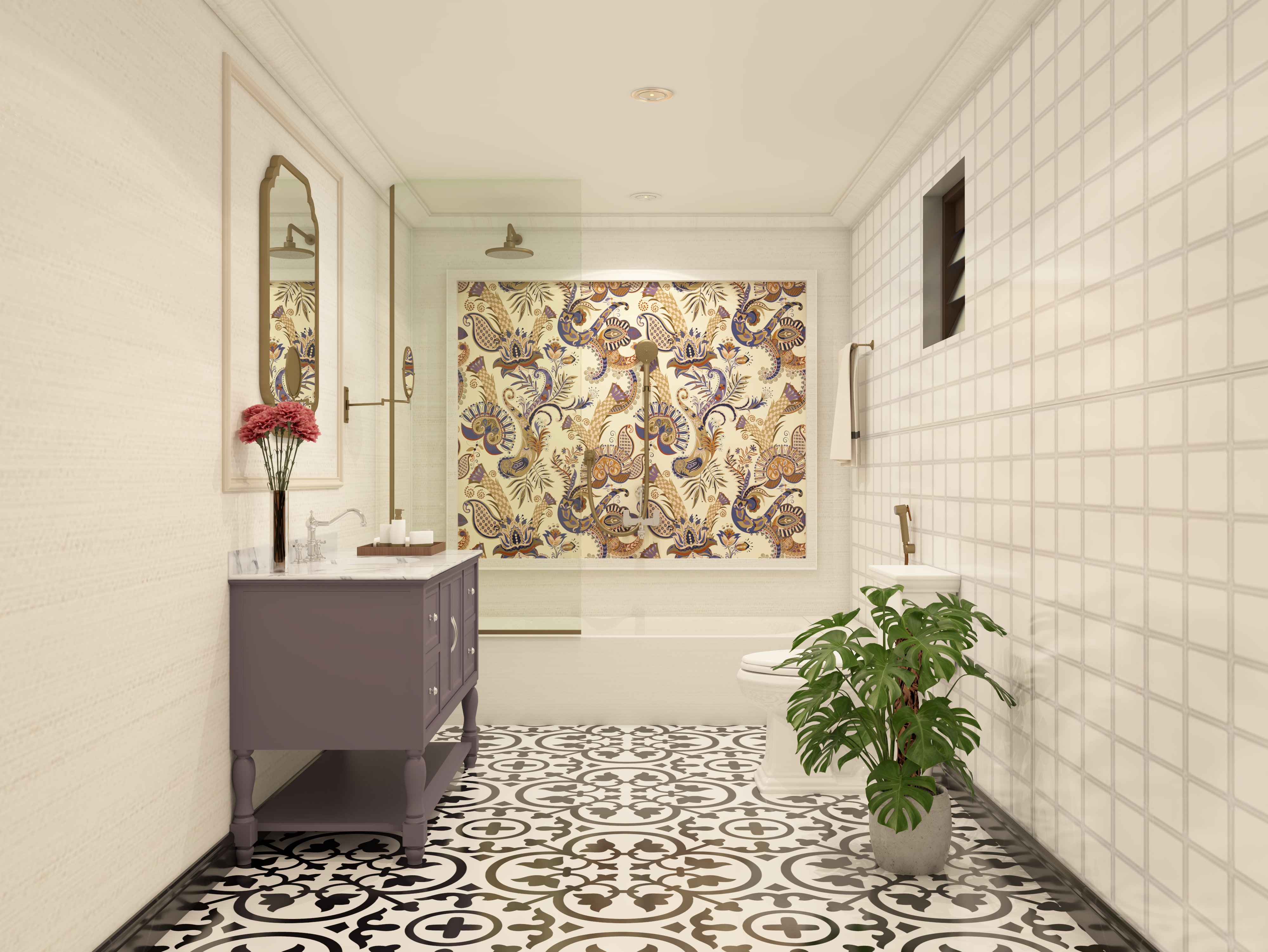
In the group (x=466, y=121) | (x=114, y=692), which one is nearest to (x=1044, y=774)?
(x=114, y=692)

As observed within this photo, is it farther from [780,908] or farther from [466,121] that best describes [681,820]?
[466,121]

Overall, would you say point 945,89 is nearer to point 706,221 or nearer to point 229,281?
point 706,221

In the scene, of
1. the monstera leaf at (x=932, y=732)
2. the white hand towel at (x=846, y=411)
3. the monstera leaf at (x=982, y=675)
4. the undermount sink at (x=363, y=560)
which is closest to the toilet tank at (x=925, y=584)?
the monstera leaf at (x=982, y=675)

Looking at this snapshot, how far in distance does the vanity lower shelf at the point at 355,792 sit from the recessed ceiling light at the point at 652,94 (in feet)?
8.05

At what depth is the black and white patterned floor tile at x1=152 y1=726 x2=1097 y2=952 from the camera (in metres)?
2.21

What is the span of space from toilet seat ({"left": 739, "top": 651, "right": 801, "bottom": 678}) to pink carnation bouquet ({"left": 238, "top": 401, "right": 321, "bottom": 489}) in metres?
1.76

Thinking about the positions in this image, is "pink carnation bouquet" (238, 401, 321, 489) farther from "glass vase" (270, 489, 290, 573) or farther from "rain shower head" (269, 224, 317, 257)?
"rain shower head" (269, 224, 317, 257)

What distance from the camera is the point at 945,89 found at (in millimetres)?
3150

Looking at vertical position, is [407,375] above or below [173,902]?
above

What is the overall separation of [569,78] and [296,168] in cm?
100

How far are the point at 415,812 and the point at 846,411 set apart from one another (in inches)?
108

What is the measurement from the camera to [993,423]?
2861mm

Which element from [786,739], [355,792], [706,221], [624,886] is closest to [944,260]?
[706,221]

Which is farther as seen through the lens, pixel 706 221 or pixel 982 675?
pixel 706 221
